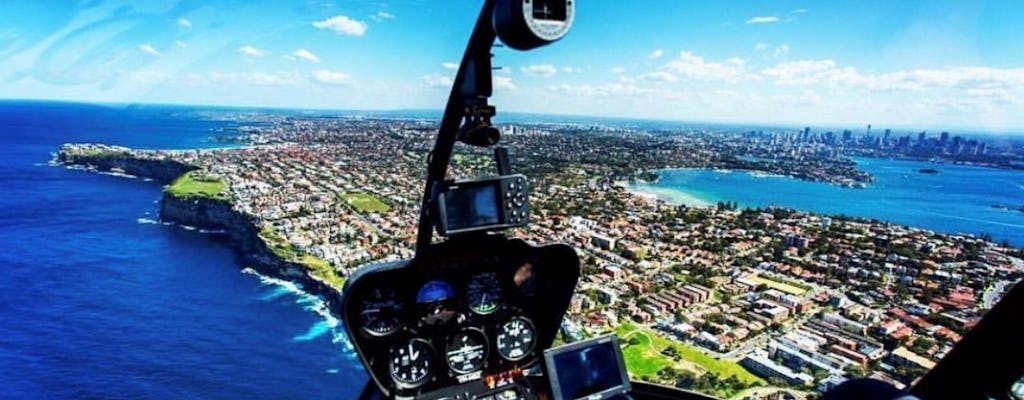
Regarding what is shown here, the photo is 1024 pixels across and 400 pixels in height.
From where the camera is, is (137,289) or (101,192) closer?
(137,289)

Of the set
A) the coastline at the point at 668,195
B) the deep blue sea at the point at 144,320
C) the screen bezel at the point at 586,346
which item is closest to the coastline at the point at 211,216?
the deep blue sea at the point at 144,320

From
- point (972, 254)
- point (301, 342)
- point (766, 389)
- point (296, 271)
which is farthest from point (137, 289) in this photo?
point (972, 254)

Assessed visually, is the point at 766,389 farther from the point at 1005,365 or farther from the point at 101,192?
the point at 101,192

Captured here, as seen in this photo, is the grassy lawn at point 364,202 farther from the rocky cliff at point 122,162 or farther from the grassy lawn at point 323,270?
the rocky cliff at point 122,162

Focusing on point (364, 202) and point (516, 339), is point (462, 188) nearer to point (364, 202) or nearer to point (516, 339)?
point (516, 339)

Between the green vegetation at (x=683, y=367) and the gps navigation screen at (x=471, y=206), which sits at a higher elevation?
the gps navigation screen at (x=471, y=206)

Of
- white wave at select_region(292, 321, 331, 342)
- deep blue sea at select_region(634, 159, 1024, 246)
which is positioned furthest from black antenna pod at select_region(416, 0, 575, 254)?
deep blue sea at select_region(634, 159, 1024, 246)

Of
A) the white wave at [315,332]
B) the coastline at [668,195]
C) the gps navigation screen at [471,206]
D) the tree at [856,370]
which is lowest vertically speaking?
the white wave at [315,332]

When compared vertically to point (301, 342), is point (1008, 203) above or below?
above
